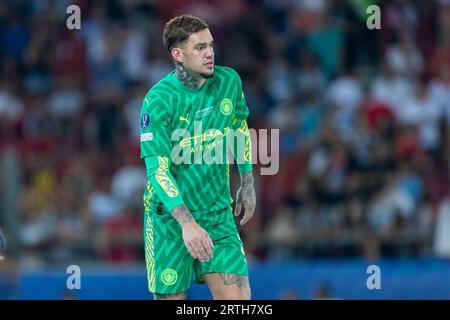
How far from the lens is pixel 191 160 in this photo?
27.0 ft

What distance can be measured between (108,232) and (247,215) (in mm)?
7393

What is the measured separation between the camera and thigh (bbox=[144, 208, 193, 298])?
8.16 m

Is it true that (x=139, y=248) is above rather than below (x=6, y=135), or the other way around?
below

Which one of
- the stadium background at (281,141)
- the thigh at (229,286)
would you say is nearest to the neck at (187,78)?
the thigh at (229,286)

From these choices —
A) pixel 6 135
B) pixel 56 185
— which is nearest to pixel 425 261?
pixel 56 185

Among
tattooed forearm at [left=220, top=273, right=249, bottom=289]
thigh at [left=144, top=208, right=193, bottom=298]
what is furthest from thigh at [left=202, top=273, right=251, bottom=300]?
thigh at [left=144, top=208, right=193, bottom=298]

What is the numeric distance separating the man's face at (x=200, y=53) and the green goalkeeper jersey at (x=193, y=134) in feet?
0.61

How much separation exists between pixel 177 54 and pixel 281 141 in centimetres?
870

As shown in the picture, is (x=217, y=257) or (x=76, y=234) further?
(x=76, y=234)

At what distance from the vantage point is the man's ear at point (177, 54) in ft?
26.7

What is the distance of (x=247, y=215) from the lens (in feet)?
27.4
